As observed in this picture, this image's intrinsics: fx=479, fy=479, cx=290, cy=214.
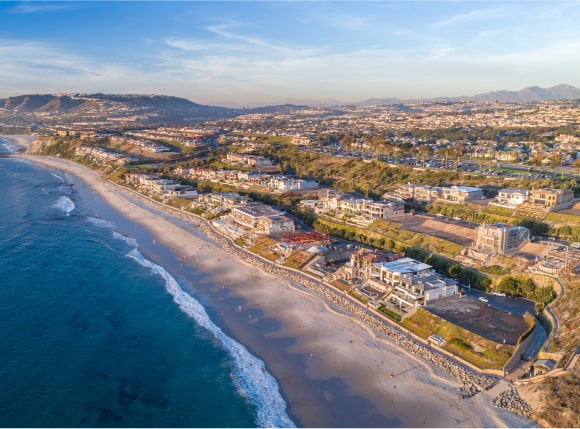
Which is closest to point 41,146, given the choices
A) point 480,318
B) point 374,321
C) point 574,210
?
point 374,321

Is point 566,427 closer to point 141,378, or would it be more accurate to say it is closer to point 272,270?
point 141,378

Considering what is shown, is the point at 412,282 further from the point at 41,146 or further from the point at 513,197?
the point at 41,146

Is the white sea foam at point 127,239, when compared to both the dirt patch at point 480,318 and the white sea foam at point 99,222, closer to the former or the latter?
the white sea foam at point 99,222

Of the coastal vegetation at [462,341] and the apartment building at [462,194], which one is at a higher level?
the apartment building at [462,194]

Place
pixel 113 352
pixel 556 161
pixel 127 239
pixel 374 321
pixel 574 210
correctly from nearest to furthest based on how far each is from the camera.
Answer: pixel 113 352 < pixel 374 321 < pixel 574 210 < pixel 127 239 < pixel 556 161

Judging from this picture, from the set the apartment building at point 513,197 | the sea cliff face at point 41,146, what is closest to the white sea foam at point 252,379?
the apartment building at point 513,197
